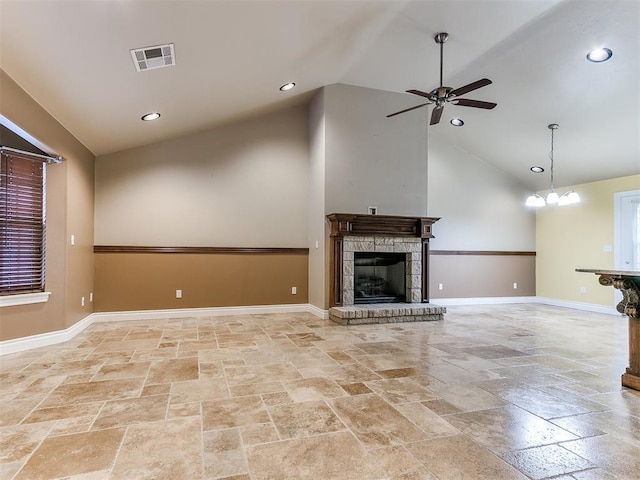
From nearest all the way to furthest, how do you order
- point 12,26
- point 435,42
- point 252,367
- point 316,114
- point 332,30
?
1. point 12,26
2. point 252,367
3. point 332,30
4. point 435,42
5. point 316,114

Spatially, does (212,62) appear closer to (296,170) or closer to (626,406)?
(296,170)

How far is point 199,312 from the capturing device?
568 centimetres

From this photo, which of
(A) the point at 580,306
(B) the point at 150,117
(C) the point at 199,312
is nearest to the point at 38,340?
(C) the point at 199,312

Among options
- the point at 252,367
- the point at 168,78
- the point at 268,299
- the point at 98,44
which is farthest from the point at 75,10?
the point at 268,299

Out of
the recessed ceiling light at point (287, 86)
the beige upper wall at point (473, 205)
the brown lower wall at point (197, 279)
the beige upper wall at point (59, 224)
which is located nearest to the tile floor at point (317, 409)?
the beige upper wall at point (59, 224)

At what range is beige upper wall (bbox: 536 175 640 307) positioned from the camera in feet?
20.9

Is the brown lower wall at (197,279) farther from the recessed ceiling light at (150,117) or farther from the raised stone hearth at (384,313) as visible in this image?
the recessed ceiling light at (150,117)

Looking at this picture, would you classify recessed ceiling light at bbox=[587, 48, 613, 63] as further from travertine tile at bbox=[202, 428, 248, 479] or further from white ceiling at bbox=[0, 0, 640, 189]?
travertine tile at bbox=[202, 428, 248, 479]

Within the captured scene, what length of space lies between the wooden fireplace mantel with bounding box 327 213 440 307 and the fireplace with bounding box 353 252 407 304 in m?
0.37

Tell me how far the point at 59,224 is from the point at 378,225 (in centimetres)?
420

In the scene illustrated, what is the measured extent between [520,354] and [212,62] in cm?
442

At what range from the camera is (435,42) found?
14.5 feet

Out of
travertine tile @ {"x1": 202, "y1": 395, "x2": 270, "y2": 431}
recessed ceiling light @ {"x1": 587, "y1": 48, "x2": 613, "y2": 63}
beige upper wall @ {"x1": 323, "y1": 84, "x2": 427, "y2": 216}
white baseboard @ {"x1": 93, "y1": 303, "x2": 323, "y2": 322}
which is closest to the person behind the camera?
travertine tile @ {"x1": 202, "y1": 395, "x2": 270, "y2": 431}

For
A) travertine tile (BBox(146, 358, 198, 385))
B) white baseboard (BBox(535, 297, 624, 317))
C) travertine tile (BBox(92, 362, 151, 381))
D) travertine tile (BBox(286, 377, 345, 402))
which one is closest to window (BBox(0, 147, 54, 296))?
travertine tile (BBox(92, 362, 151, 381))
